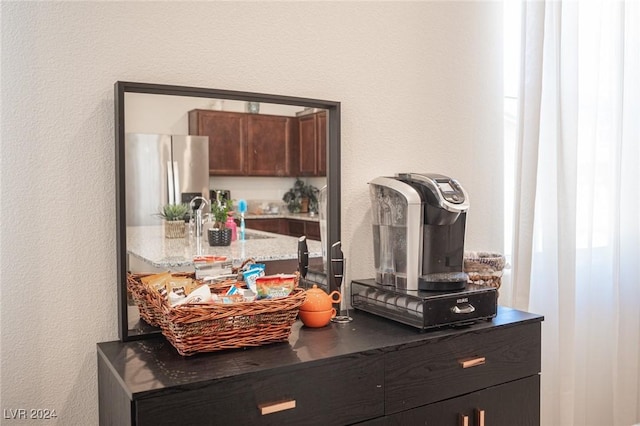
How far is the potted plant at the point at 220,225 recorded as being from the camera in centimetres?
170

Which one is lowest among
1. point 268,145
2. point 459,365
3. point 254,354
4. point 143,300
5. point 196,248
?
point 459,365

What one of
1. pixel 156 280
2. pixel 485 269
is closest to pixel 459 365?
pixel 485 269

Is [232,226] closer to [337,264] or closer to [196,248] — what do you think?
[196,248]

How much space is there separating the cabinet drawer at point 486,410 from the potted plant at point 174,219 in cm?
74

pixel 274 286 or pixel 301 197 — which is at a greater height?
pixel 301 197

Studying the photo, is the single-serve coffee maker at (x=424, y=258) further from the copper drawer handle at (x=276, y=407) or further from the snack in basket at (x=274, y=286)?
the copper drawer handle at (x=276, y=407)

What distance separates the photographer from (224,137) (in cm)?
171

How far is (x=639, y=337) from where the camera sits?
2.67 meters

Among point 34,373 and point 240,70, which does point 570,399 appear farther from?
point 34,373

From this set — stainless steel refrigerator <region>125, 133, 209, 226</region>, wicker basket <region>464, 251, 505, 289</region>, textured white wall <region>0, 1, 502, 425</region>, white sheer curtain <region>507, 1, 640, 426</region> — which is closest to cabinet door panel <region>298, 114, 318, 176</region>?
textured white wall <region>0, 1, 502, 425</region>

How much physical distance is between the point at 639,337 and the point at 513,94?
129 cm

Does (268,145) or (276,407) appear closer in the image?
(276,407)

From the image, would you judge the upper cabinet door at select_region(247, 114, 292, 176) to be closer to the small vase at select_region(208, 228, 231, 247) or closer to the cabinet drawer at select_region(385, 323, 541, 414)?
the small vase at select_region(208, 228, 231, 247)

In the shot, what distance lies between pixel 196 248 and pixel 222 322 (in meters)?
0.35
